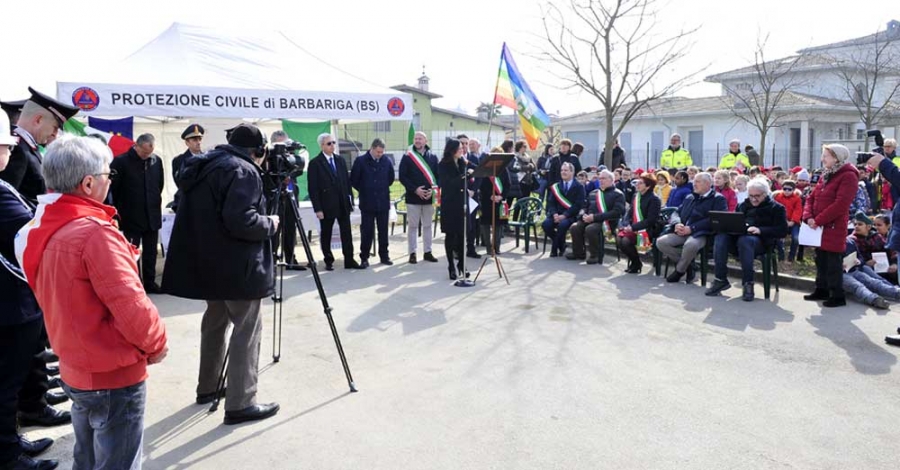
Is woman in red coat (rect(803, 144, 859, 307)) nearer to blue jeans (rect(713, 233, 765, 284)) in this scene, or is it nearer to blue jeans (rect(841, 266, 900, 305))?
blue jeans (rect(841, 266, 900, 305))

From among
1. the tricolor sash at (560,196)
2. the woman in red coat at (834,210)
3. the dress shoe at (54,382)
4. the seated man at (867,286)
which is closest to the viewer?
the dress shoe at (54,382)

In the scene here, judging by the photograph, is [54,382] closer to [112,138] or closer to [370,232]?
[370,232]

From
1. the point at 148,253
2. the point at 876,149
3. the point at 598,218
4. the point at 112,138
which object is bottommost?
the point at 148,253

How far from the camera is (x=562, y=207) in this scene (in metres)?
11.6

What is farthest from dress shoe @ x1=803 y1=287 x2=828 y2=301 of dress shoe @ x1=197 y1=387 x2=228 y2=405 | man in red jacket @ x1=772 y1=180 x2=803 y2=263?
A: dress shoe @ x1=197 y1=387 x2=228 y2=405

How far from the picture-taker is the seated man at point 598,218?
1066 centimetres

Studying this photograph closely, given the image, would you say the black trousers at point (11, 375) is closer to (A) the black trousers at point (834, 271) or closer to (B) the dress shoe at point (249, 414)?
(B) the dress shoe at point (249, 414)

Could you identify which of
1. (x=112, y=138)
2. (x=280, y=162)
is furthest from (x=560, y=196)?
(x=280, y=162)

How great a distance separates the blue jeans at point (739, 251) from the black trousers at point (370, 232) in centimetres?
471

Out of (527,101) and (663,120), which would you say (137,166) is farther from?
(663,120)

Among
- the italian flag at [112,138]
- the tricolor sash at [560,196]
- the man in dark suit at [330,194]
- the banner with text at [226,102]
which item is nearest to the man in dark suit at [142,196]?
the banner with text at [226,102]

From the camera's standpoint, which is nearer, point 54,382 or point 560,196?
point 54,382

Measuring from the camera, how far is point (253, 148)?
444 cm

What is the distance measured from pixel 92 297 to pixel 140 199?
6212 millimetres
